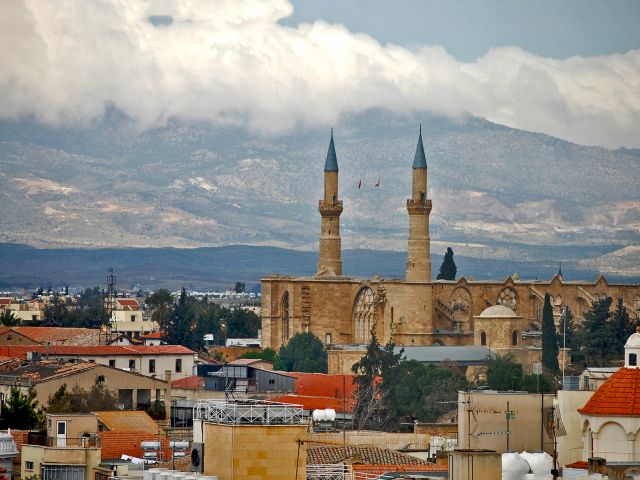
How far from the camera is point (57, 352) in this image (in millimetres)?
81938

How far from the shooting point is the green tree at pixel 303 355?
114 meters

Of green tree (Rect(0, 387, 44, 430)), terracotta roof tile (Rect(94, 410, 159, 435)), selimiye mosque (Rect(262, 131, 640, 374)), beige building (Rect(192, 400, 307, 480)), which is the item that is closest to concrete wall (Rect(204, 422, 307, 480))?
beige building (Rect(192, 400, 307, 480))

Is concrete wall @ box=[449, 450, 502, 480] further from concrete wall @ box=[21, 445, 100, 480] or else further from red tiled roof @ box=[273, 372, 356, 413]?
red tiled roof @ box=[273, 372, 356, 413]

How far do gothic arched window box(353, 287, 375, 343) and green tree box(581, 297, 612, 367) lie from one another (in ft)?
44.0

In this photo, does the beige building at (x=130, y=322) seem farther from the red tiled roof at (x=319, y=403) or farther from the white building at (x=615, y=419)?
the white building at (x=615, y=419)

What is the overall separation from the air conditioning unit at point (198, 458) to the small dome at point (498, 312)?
8587cm

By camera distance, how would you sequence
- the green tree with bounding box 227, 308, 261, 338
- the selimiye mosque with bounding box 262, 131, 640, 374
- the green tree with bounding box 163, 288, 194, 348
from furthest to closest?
the green tree with bounding box 227, 308, 261, 338 → the green tree with bounding box 163, 288, 194, 348 → the selimiye mosque with bounding box 262, 131, 640, 374

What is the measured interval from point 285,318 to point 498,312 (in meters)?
18.4

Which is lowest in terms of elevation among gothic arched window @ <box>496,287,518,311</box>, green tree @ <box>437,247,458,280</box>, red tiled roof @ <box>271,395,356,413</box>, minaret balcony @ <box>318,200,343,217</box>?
red tiled roof @ <box>271,395,356,413</box>

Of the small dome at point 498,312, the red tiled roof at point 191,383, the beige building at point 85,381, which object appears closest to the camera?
the beige building at point 85,381

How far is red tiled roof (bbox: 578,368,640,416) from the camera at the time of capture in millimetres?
34281

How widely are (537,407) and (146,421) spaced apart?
13.2 metres

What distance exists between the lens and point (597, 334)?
109250 millimetres

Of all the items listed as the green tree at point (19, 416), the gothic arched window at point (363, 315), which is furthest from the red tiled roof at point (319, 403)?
the gothic arched window at point (363, 315)
